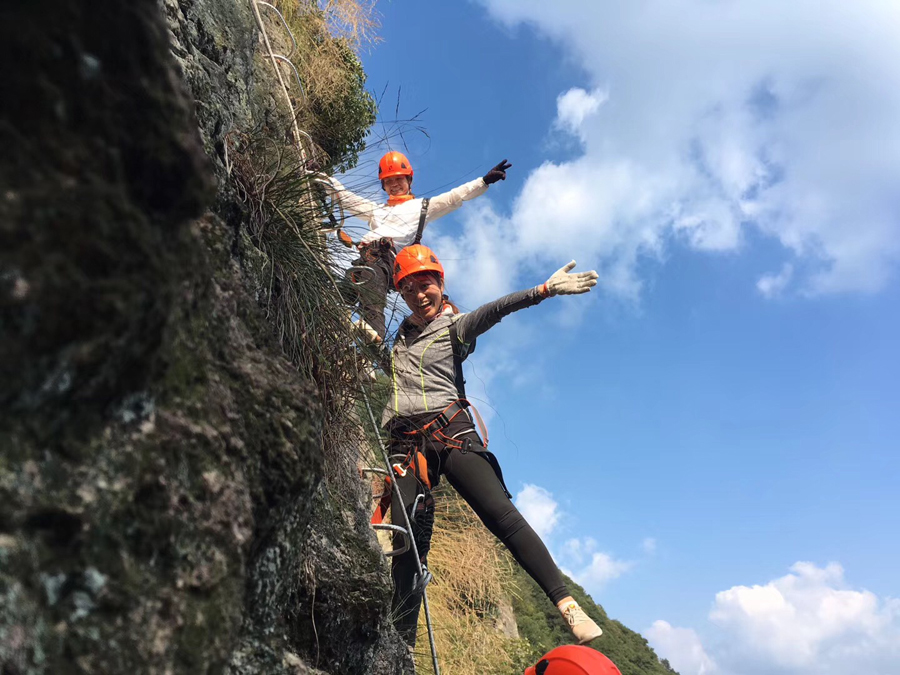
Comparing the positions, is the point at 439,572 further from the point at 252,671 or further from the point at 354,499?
the point at 252,671

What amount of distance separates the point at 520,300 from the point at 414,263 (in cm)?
84

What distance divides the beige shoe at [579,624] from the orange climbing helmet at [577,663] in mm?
626

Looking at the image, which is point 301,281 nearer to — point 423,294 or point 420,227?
point 423,294

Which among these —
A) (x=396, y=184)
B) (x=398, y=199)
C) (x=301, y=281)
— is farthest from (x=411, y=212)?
(x=301, y=281)

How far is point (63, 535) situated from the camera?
0.98m

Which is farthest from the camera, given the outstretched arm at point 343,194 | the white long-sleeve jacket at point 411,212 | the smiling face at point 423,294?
the white long-sleeve jacket at point 411,212

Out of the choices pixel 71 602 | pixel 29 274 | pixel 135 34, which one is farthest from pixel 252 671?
pixel 135 34

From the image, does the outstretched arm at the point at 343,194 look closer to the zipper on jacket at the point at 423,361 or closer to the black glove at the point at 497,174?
the zipper on jacket at the point at 423,361

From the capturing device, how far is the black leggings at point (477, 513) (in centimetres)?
359

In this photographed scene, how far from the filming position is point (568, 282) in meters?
4.01

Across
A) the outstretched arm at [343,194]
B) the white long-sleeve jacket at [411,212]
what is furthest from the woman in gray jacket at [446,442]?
Answer: the white long-sleeve jacket at [411,212]

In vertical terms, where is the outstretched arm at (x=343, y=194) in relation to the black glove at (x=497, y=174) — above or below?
below

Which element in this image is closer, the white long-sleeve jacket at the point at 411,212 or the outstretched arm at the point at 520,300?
the outstretched arm at the point at 520,300

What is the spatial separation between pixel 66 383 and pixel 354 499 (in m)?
2.39
